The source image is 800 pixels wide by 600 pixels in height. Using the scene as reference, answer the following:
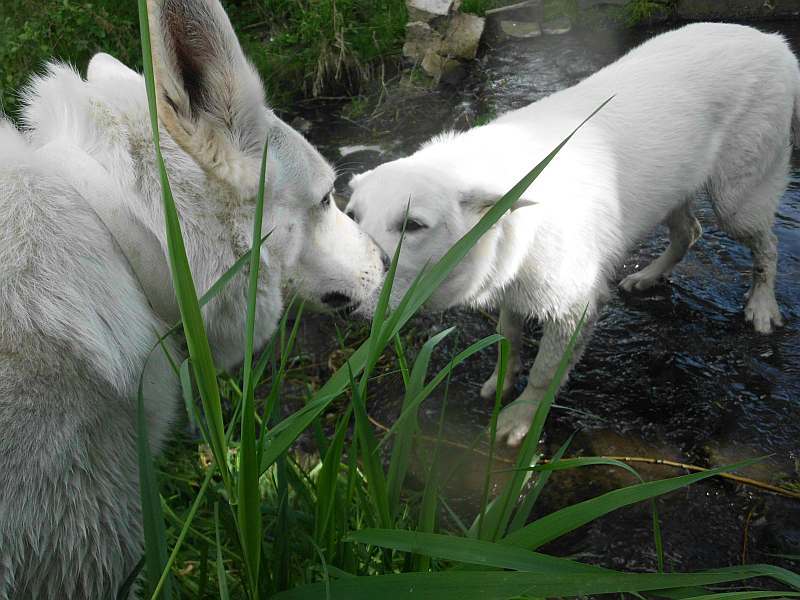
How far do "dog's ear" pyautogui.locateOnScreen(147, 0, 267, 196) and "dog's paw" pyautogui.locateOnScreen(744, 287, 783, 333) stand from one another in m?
2.83

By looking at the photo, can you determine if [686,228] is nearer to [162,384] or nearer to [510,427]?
[510,427]

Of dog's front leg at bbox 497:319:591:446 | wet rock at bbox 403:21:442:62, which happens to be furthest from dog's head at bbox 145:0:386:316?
wet rock at bbox 403:21:442:62

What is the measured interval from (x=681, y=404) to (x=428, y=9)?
4.66m

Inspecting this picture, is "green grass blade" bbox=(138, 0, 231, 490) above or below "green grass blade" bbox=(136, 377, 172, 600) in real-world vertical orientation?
above

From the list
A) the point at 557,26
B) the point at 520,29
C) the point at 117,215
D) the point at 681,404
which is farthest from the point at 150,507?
the point at 557,26

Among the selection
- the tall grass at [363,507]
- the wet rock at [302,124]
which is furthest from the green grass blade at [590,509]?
the wet rock at [302,124]

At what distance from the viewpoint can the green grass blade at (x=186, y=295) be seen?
1086mm

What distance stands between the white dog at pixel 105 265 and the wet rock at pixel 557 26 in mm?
5789

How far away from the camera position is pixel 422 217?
2422 mm

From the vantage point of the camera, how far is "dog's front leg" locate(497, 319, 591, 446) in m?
2.82

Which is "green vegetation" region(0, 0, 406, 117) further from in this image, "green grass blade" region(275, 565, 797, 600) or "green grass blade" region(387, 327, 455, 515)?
"green grass blade" region(275, 565, 797, 600)

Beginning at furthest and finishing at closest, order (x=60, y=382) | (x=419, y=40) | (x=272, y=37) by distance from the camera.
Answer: (x=272, y=37) → (x=419, y=40) → (x=60, y=382)

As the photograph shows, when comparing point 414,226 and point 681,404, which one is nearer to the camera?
point 414,226

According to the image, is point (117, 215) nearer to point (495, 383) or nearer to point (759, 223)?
point (495, 383)
